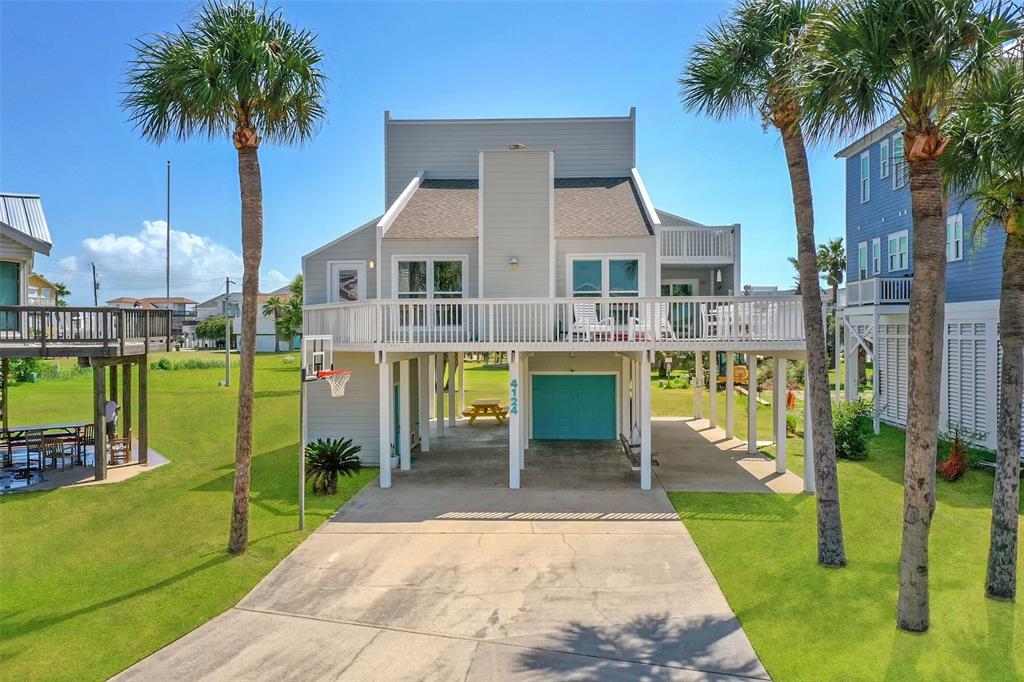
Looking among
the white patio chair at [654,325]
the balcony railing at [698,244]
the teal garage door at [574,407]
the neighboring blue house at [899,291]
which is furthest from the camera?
the teal garage door at [574,407]

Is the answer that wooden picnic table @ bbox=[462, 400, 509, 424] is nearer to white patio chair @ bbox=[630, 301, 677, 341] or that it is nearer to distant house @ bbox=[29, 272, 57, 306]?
white patio chair @ bbox=[630, 301, 677, 341]

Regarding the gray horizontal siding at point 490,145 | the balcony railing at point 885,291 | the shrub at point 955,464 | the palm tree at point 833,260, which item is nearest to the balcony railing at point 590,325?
the shrub at point 955,464

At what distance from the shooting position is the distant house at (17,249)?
1499 centimetres

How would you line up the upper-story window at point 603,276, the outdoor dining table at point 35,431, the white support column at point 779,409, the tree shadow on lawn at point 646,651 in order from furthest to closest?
the upper-story window at point 603,276 → the outdoor dining table at point 35,431 → the white support column at point 779,409 → the tree shadow on lawn at point 646,651

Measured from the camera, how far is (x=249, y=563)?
8.88 m

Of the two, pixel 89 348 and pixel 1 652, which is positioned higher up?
pixel 89 348

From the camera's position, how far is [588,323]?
43.3 feet

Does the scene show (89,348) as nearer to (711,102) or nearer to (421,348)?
Answer: (421,348)

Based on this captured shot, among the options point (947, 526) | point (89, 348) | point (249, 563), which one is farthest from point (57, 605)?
point (947, 526)

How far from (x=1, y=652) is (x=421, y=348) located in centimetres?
820

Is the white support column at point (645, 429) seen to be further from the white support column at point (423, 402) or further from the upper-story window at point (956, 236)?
the upper-story window at point (956, 236)

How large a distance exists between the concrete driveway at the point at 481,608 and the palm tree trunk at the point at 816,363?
1.85 metres

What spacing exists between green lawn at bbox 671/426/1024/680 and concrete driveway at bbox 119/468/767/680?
430 millimetres

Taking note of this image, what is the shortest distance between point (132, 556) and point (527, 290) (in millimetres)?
9670
